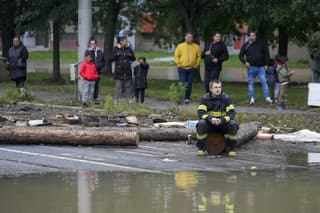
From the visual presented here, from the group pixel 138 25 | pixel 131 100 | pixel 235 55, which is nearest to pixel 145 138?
pixel 131 100

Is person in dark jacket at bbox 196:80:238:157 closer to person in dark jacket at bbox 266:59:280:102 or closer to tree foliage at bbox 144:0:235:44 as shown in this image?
person in dark jacket at bbox 266:59:280:102

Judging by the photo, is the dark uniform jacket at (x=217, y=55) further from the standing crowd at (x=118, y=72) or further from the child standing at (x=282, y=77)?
the standing crowd at (x=118, y=72)

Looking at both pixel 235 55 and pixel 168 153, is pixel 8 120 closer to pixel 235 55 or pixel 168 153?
pixel 168 153

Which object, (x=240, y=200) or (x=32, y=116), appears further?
(x=32, y=116)

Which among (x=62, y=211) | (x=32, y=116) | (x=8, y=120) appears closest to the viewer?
(x=62, y=211)

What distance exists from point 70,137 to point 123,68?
6507mm

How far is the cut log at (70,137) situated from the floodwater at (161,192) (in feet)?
7.91

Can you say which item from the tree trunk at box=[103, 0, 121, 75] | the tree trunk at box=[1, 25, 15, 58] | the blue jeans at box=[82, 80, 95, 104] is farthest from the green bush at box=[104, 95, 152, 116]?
the tree trunk at box=[103, 0, 121, 75]

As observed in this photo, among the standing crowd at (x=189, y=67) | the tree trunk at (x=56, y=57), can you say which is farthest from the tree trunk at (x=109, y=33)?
the standing crowd at (x=189, y=67)

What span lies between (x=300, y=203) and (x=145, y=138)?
5.31m

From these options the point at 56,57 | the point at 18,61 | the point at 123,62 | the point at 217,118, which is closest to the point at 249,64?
the point at 123,62

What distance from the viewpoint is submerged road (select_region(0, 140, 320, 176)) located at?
34.7 feet

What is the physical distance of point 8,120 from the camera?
14727 millimetres

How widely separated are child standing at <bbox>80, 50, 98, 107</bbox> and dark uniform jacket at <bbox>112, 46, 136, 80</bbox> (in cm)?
58
